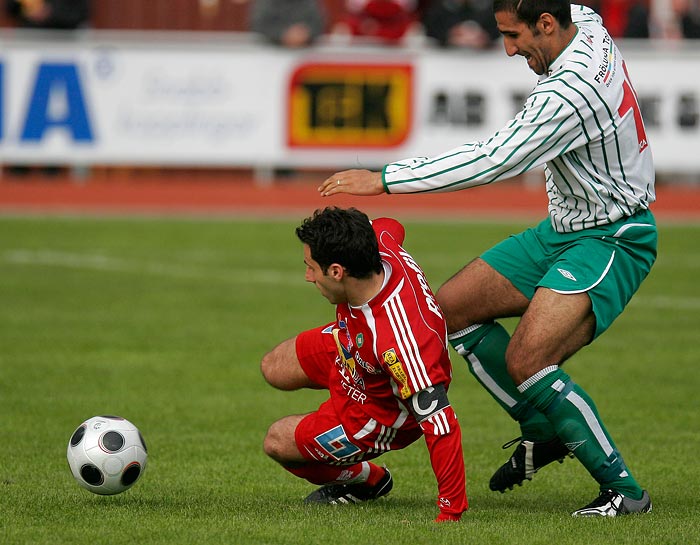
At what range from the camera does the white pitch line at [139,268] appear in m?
13.4

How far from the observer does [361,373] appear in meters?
5.58

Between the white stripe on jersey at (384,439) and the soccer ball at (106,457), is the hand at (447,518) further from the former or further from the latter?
the soccer ball at (106,457)

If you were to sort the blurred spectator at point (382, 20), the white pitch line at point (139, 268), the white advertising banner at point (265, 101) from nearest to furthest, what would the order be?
the white pitch line at point (139, 268), the white advertising banner at point (265, 101), the blurred spectator at point (382, 20)

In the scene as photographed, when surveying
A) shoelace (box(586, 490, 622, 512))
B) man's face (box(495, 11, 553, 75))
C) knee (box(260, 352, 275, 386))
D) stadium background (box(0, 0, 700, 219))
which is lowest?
→ stadium background (box(0, 0, 700, 219))

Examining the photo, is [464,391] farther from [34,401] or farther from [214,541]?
[214,541]

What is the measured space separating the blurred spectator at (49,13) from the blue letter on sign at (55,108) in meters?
1.10

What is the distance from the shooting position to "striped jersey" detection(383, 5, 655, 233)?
5527 millimetres

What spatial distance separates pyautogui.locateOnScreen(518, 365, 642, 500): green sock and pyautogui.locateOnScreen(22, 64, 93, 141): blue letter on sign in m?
13.5

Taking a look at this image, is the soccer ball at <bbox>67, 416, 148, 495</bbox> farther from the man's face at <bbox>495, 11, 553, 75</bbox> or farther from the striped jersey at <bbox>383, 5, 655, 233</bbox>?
the man's face at <bbox>495, 11, 553, 75</bbox>

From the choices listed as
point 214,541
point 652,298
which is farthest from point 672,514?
point 652,298

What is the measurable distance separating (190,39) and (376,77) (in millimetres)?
2705

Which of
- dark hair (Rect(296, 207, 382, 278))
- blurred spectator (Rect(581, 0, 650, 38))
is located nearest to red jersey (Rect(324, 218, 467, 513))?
dark hair (Rect(296, 207, 382, 278))

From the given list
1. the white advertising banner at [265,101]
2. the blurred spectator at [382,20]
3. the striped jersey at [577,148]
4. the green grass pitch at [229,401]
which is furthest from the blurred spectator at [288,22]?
the striped jersey at [577,148]

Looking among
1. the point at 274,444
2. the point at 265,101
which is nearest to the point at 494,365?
the point at 274,444
